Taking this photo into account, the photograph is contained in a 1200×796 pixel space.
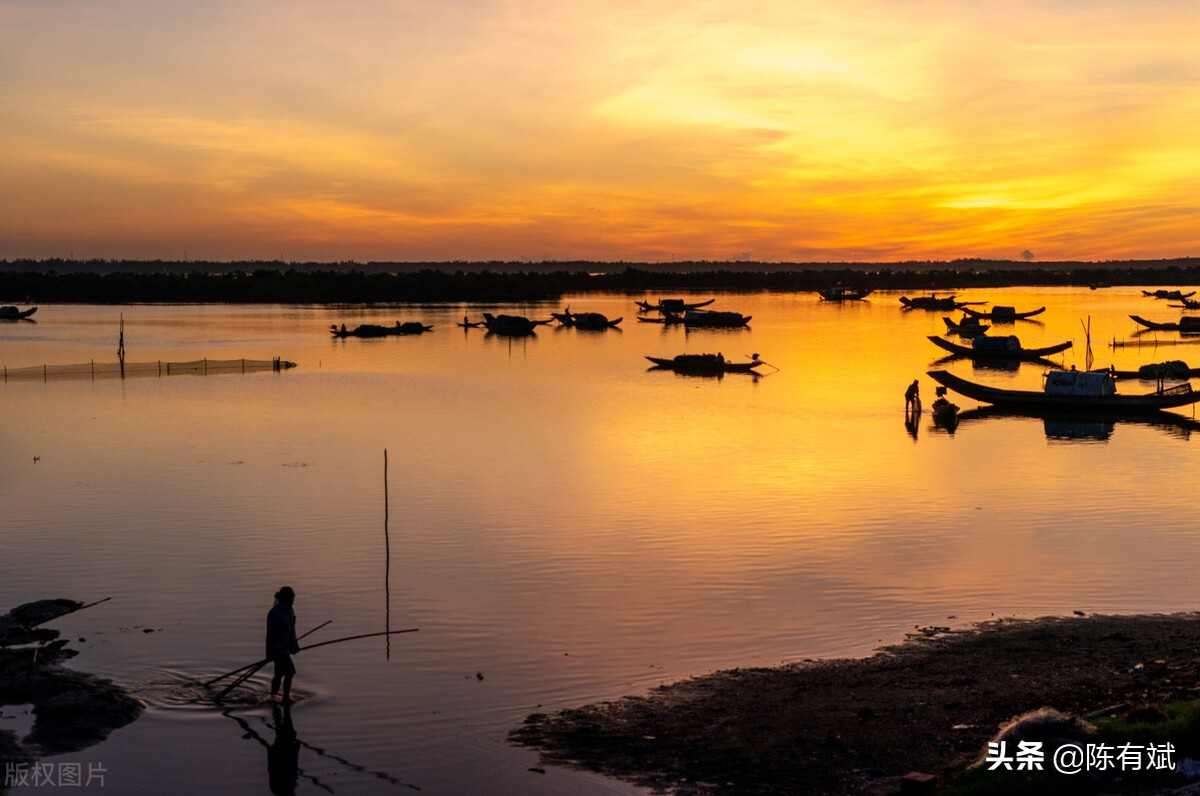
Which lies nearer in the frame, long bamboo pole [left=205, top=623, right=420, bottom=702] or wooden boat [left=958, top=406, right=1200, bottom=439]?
long bamboo pole [left=205, top=623, right=420, bottom=702]

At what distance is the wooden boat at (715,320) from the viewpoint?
10975cm

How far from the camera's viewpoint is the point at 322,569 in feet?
69.7

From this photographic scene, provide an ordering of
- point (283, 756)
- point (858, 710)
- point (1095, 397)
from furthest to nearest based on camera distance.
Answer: point (1095, 397)
point (858, 710)
point (283, 756)

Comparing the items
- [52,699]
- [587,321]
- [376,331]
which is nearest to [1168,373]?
[376,331]

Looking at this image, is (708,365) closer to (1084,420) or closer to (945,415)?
(945,415)

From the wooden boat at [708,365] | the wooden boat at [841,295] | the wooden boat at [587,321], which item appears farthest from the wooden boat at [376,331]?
the wooden boat at [841,295]

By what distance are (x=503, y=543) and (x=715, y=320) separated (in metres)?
88.0

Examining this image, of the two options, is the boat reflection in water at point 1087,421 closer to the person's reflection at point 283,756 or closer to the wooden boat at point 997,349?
the wooden boat at point 997,349

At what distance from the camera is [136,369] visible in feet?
196

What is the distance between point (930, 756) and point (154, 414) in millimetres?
39432

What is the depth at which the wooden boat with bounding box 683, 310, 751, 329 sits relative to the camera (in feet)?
360

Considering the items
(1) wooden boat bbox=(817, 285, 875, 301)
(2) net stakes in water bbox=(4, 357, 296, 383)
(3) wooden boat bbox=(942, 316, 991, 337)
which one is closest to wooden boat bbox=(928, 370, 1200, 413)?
(2) net stakes in water bbox=(4, 357, 296, 383)

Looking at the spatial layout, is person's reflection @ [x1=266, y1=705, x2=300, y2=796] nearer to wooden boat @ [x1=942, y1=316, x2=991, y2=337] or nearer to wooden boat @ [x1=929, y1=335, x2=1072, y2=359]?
wooden boat @ [x1=929, y1=335, x2=1072, y2=359]

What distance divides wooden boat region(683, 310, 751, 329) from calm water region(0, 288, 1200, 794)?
5547 cm
